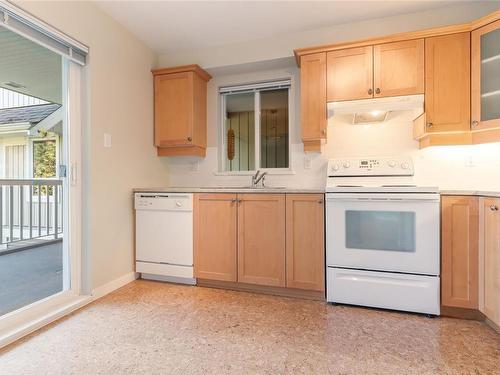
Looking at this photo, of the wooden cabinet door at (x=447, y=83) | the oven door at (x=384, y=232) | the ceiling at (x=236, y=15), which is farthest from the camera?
the ceiling at (x=236, y=15)

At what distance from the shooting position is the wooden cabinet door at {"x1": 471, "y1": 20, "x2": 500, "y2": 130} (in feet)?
6.79

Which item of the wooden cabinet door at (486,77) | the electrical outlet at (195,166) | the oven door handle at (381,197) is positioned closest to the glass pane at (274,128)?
the electrical outlet at (195,166)

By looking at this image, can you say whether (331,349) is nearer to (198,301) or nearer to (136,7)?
(198,301)

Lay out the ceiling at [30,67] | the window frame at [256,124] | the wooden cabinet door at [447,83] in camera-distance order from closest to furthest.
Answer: the ceiling at [30,67] < the wooden cabinet door at [447,83] < the window frame at [256,124]

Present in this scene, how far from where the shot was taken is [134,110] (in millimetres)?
2793

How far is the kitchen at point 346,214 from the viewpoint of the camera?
1777 millimetres

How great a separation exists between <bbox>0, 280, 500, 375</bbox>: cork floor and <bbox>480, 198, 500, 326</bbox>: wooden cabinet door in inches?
6.5

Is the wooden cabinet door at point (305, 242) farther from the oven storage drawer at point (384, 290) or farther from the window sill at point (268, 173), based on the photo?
the window sill at point (268, 173)

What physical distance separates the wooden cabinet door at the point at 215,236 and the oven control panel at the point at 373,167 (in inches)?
41.4

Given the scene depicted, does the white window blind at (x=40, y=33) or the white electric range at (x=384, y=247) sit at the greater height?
the white window blind at (x=40, y=33)

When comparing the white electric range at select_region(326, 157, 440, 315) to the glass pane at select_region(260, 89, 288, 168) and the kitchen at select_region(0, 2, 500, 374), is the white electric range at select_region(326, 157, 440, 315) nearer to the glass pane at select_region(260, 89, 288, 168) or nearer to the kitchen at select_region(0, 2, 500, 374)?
the kitchen at select_region(0, 2, 500, 374)

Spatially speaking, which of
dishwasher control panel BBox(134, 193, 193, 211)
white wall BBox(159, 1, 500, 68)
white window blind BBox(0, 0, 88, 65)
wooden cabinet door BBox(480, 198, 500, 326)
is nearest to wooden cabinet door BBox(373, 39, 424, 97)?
white wall BBox(159, 1, 500, 68)

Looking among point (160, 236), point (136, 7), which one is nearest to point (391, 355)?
point (160, 236)

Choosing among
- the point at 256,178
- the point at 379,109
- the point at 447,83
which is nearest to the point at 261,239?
the point at 256,178
